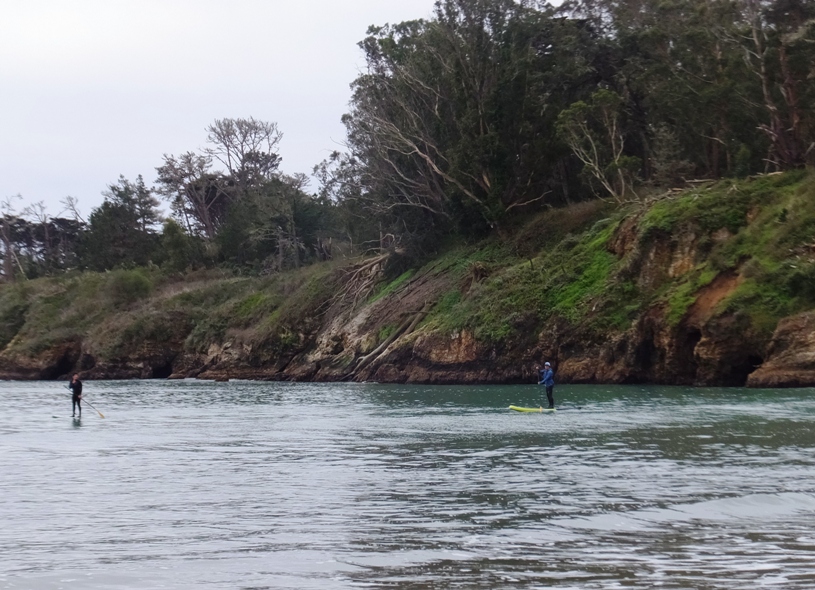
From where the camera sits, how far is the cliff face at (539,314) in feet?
128

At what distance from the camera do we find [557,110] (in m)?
56.9

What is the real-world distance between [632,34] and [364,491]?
48707 millimetres

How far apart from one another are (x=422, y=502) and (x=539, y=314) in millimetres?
33646

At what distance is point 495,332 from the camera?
47969mm

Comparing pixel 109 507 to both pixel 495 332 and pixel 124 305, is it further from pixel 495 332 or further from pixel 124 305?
pixel 124 305

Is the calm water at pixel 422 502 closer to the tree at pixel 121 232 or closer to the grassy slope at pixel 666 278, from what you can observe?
the grassy slope at pixel 666 278

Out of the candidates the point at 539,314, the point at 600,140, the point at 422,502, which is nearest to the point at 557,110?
the point at 600,140

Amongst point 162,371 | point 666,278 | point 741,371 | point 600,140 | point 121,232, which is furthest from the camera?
point 121,232

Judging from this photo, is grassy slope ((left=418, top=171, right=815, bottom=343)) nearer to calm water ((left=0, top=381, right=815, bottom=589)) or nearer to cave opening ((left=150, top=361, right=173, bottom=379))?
calm water ((left=0, top=381, right=815, bottom=589))

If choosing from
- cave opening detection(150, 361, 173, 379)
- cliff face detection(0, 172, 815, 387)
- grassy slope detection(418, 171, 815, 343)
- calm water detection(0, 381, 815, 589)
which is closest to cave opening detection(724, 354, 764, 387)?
cliff face detection(0, 172, 815, 387)

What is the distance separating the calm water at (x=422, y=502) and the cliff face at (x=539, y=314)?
9.88 metres

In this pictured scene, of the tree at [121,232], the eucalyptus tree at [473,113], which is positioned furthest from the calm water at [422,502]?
the tree at [121,232]

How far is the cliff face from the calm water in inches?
389

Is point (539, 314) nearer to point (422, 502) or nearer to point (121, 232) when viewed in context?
point (422, 502)
